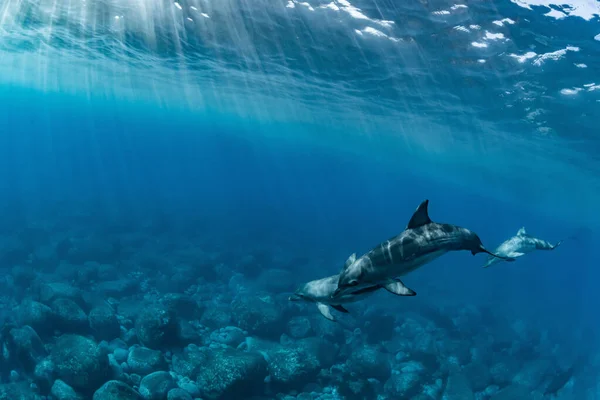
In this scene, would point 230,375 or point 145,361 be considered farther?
point 145,361

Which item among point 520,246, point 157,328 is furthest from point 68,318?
point 520,246

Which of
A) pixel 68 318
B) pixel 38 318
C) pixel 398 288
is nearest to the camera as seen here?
pixel 398 288

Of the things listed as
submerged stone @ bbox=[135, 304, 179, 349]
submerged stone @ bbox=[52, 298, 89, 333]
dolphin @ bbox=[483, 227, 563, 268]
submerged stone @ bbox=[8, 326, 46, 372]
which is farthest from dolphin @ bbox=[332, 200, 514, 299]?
submerged stone @ bbox=[52, 298, 89, 333]

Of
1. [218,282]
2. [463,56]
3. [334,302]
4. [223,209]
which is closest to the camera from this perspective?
[334,302]

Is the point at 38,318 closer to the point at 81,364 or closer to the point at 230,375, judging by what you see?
the point at 81,364

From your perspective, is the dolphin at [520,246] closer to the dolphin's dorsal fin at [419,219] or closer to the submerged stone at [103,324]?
the dolphin's dorsal fin at [419,219]

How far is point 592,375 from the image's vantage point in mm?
21625

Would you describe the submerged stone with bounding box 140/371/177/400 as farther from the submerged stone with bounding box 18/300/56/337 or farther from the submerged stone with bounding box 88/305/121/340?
the submerged stone with bounding box 18/300/56/337

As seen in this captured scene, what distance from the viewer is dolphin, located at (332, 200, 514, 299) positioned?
391cm

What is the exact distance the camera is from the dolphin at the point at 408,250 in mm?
3914

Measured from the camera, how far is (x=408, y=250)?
3932mm

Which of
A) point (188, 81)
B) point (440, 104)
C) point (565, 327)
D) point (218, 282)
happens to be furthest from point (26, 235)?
point (565, 327)

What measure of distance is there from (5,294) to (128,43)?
17.4 metres

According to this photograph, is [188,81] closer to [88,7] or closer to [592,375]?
[88,7]
